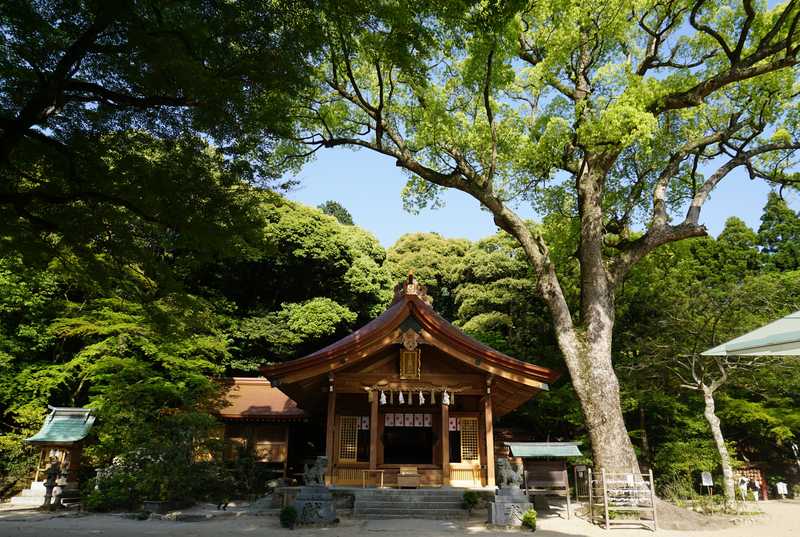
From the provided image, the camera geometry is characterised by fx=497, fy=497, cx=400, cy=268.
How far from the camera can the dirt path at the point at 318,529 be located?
8.42m

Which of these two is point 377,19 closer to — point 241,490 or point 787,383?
point 241,490

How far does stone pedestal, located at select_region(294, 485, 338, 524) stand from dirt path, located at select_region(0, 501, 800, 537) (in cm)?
34

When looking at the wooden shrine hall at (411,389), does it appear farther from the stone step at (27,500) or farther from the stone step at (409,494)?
the stone step at (27,500)

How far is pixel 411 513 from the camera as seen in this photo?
1057 centimetres

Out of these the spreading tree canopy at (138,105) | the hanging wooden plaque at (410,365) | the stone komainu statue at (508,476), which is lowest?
the stone komainu statue at (508,476)

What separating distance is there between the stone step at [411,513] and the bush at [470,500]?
0.13m

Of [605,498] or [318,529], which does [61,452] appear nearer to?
[318,529]

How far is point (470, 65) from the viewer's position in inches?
411

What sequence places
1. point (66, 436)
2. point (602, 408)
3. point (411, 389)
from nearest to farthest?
1. point (602, 408)
2. point (411, 389)
3. point (66, 436)

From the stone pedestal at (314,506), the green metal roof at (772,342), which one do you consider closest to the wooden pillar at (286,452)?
the stone pedestal at (314,506)

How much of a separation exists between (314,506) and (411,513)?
222cm

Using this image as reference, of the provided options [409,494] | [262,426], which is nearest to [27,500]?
[262,426]

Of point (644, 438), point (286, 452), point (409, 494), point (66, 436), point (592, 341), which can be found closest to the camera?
point (592, 341)

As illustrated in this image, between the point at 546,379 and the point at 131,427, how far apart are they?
32.9ft
